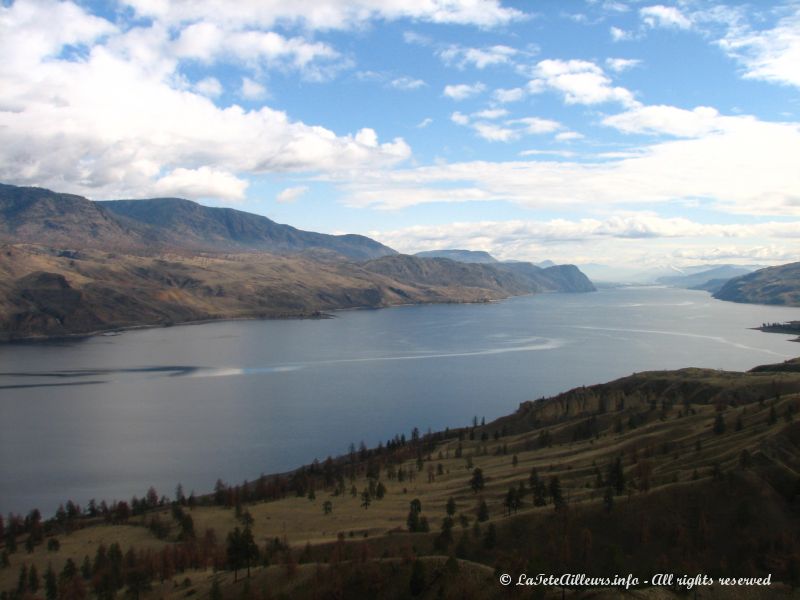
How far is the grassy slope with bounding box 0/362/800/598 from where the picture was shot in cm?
5009

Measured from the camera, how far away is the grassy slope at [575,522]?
50094 millimetres

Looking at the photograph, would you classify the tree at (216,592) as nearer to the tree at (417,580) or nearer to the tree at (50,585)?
the tree at (417,580)

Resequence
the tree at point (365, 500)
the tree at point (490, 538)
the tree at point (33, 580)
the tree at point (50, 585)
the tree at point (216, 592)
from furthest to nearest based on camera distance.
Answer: the tree at point (365, 500), the tree at point (33, 580), the tree at point (50, 585), the tree at point (490, 538), the tree at point (216, 592)

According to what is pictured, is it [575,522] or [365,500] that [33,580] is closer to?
[365,500]

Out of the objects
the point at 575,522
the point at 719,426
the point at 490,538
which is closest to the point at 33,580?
the point at 490,538

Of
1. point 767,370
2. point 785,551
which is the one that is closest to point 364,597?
point 785,551

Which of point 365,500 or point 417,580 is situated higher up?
point 417,580

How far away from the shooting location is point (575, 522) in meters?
57.0

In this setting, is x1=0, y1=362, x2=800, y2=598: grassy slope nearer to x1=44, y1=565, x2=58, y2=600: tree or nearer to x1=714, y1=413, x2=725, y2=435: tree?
x1=714, y1=413, x2=725, y2=435: tree

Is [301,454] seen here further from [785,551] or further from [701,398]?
[785,551]

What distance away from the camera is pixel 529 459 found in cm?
9881

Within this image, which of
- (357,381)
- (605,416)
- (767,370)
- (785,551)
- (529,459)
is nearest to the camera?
(785,551)

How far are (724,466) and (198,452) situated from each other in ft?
303

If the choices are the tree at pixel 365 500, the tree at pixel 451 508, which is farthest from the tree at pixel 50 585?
the tree at pixel 451 508
